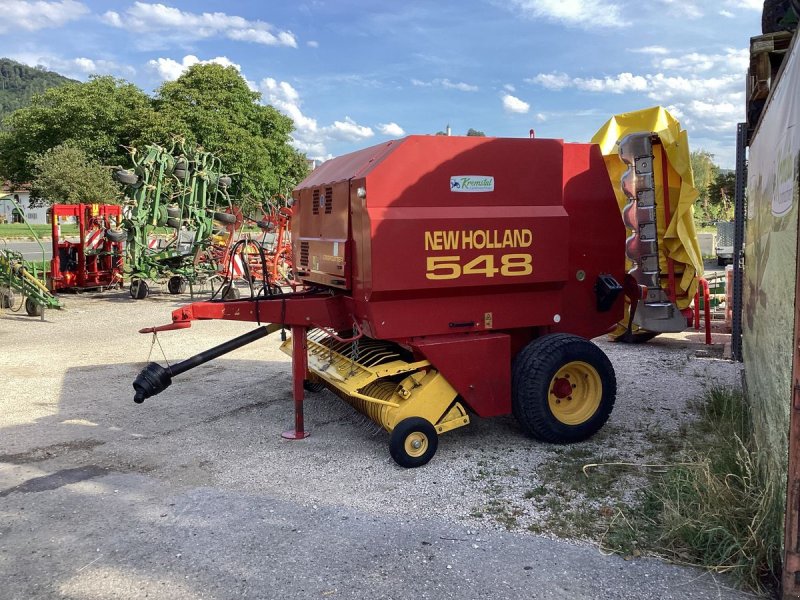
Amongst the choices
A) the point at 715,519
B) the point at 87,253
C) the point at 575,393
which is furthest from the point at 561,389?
the point at 87,253

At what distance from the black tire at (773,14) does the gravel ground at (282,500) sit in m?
3.28

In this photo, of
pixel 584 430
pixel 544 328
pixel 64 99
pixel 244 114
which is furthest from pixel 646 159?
pixel 64 99

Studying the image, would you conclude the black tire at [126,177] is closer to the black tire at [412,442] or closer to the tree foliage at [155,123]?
the black tire at [412,442]

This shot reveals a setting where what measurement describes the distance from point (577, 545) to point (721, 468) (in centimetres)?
98

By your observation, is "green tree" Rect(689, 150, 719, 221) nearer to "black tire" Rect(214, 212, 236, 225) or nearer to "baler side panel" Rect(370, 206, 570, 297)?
"black tire" Rect(214, 212, 236, 225)

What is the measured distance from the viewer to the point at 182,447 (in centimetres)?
518

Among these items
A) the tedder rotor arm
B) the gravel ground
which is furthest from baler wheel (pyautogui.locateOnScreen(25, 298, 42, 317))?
the tedder rotor arm

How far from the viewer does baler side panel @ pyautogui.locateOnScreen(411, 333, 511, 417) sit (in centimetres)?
491

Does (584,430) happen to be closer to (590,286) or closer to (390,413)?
(590,286)

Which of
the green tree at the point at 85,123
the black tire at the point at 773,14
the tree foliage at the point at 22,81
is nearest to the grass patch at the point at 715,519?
the black tire at the point at 773,14

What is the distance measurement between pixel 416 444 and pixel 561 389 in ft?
4.19

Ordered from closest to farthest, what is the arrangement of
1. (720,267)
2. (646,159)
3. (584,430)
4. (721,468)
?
(721,468), (584,430), (646,159), (720,267)

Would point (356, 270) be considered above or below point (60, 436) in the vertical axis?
above

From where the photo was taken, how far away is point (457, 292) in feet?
16.2
